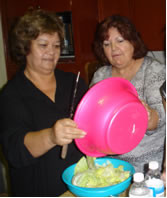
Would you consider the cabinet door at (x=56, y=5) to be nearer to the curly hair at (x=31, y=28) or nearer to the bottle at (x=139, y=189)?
the curly hair at (x=31, y=28)

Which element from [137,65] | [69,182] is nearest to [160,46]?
[137,65]

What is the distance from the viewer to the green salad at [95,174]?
994 mm

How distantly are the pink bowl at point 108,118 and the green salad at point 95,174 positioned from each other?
136 millimetres

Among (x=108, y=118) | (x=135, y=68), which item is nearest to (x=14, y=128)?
(x=108, y=118)

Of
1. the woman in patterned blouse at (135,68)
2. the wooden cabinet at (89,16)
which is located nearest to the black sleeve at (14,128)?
the woman in patterned blouse at (135,68)

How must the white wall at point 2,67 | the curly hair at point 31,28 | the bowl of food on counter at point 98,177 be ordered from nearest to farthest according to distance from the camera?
1. the bowl of food on counter at point 98,177
2. the curly hair at point 31,28
3. the white wall at point 2,67

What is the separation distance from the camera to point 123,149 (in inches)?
36.6

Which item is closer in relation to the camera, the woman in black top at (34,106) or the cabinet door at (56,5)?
the woman in black top at (34,106)

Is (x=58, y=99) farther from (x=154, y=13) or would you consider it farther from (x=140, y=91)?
(x=154, y=13)

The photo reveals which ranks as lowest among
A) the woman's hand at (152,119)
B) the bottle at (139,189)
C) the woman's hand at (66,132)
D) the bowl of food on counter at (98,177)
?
the bowl of food on counter at (98,177)

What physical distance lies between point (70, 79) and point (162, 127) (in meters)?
0.57

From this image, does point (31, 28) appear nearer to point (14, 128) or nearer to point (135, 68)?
point (14, 128)

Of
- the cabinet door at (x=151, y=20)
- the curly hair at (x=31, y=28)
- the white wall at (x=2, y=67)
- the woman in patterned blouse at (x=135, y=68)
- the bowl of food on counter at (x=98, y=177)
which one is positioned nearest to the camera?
the bowl of food on counter at (x=98, y=177)

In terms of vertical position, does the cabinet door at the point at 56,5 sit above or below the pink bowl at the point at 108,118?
above
